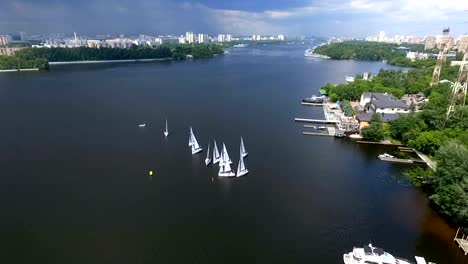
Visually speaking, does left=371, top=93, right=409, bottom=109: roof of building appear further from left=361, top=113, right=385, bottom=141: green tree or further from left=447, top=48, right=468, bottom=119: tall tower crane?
left=447, top=48, right=468, bottom=119: tall tower crane

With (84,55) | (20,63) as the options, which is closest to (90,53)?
(84,55)

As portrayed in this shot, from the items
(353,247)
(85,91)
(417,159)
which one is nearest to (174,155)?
(353,247)

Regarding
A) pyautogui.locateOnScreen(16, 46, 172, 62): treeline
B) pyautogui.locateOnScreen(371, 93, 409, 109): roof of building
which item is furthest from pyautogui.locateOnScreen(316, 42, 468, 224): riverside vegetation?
pyautogui.locateOnScreen(16, 46, 172, 62): treeline

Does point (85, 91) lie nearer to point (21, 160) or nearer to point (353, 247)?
point (21, 160)

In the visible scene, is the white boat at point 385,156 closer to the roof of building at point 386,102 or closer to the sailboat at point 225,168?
the roof of building at point 386,102

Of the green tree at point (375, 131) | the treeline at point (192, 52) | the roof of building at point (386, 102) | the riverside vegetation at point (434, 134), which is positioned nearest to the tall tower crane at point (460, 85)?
the riverside vegetation at point (434, 134)

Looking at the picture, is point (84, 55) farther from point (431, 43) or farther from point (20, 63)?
point (431, 43)
